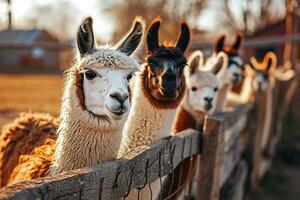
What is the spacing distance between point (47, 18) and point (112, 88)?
36801 millimetres

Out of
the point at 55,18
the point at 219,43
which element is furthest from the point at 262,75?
the point at 55,18

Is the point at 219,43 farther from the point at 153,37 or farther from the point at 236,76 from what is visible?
the point at 153,37

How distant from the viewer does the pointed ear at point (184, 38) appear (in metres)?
3.92

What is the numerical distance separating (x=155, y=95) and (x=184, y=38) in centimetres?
65

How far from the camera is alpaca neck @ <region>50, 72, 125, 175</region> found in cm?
266

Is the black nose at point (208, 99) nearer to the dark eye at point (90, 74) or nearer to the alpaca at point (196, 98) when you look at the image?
the alpaca at point (196, 98)

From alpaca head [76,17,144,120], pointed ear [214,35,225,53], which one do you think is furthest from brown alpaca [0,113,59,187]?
pointed ear [214,35,225,53]

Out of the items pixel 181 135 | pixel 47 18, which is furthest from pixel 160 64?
pixel 47 18

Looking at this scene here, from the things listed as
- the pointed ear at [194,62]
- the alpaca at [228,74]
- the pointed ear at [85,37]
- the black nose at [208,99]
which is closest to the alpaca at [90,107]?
the pointed ear at [85,37]

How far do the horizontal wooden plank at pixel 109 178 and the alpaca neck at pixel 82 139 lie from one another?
14.6 inches

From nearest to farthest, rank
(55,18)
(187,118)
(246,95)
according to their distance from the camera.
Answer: (187,118)
(246,95)
(55,18)

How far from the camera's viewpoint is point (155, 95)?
12.1ft

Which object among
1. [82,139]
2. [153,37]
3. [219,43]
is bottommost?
[82,139]

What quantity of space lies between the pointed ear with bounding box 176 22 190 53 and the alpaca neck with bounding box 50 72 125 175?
4.77 ft
